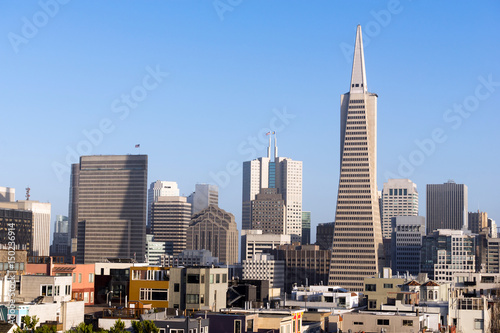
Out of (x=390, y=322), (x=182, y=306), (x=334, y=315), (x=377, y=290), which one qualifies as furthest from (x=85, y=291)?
(x=377, y=290)

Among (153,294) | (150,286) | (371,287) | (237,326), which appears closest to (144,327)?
(237,326)

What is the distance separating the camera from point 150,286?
11069 centimetres

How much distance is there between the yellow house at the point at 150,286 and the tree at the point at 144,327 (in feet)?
116

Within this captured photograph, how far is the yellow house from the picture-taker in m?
109

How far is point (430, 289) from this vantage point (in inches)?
5787

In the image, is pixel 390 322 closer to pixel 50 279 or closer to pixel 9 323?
pixel 50 279

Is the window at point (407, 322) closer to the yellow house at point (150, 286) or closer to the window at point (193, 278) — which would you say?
the window at point (193, 278)

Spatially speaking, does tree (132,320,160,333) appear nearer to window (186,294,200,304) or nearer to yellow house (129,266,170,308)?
window (186,294,200,304)

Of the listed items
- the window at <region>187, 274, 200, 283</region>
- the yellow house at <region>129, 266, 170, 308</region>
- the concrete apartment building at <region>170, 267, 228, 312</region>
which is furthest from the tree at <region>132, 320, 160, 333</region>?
the yellow house at <region>129, 266, 170, 308</region>

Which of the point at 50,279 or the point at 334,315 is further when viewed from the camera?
the point at 334,315

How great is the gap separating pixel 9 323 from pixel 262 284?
9125 centimetres

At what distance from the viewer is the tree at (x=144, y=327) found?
71.2 m

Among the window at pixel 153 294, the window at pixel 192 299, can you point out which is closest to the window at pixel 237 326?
the window at pixel 192 299

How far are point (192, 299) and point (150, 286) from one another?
25.2 ft
